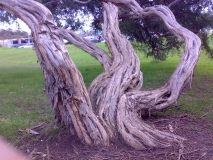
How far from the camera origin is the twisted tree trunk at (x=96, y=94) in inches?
182

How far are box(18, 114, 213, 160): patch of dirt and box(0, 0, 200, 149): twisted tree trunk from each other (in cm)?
11

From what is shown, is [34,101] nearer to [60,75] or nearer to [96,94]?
[96,94]

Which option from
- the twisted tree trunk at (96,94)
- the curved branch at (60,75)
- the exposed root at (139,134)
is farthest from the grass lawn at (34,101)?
the exposed root at (139,134)

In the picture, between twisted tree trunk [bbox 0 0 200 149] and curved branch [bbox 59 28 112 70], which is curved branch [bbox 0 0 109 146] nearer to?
twisted tree trunk [bbox 0 0 200 149]

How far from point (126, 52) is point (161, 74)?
20.8ft

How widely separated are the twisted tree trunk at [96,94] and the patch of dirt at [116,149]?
107 mm

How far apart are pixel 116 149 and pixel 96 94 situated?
3.91ft

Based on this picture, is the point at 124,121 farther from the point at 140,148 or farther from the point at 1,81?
the point at 1,81

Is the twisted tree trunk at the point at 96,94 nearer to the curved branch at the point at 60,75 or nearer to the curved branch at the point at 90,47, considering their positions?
the curved branch at the point at 60,75

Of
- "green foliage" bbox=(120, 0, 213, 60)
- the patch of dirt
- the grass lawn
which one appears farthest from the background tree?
the patch of dirt

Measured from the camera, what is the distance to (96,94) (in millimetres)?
5645

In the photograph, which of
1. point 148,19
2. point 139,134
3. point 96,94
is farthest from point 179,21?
point 139,134

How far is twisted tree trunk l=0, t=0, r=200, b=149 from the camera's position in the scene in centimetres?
461

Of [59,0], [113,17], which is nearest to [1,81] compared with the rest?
[59,0]
